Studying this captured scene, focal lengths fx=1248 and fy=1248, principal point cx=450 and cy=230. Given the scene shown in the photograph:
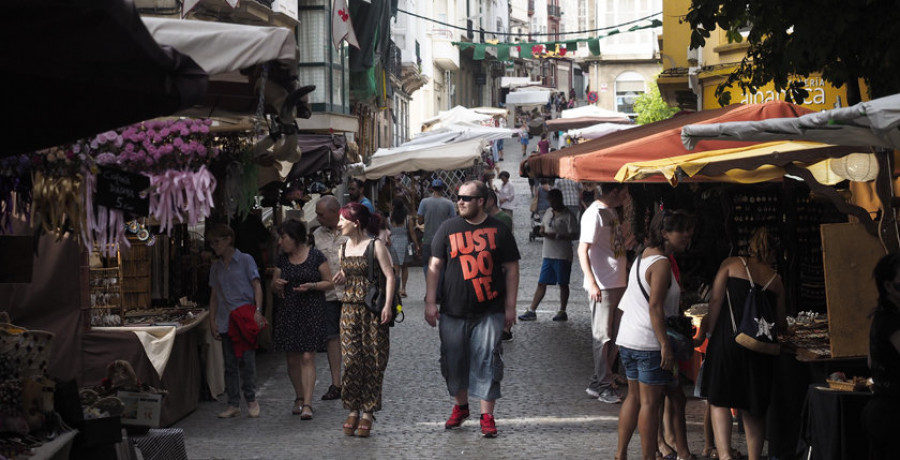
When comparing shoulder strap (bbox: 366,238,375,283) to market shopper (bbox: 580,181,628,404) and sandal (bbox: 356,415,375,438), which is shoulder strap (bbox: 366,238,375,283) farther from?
market shopper (bbox: 580,181,628,404)

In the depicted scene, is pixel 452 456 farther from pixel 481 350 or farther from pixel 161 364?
pixel 161 364

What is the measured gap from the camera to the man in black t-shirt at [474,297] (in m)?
9.25

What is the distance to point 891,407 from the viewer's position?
5895mm

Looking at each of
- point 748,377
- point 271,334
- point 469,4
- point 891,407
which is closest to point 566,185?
point 271,334

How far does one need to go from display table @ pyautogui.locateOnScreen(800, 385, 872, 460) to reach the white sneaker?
12.5 ft

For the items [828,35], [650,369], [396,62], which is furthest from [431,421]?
[396,62]

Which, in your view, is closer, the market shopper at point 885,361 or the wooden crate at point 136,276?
the market shopper at point 885,361

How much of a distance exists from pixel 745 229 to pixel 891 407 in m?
3.98

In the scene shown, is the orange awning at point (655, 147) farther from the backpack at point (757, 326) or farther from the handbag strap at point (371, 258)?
the backpack at point (757, 326)

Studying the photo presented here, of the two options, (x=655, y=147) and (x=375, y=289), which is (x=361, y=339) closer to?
(x=375, y=289)

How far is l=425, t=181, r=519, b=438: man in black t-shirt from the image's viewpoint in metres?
9.25

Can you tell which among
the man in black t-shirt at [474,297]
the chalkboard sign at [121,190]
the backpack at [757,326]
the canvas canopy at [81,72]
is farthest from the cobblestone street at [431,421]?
the canvas canopy at [81,72]

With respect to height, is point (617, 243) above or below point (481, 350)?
above

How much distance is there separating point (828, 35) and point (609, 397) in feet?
12.1
